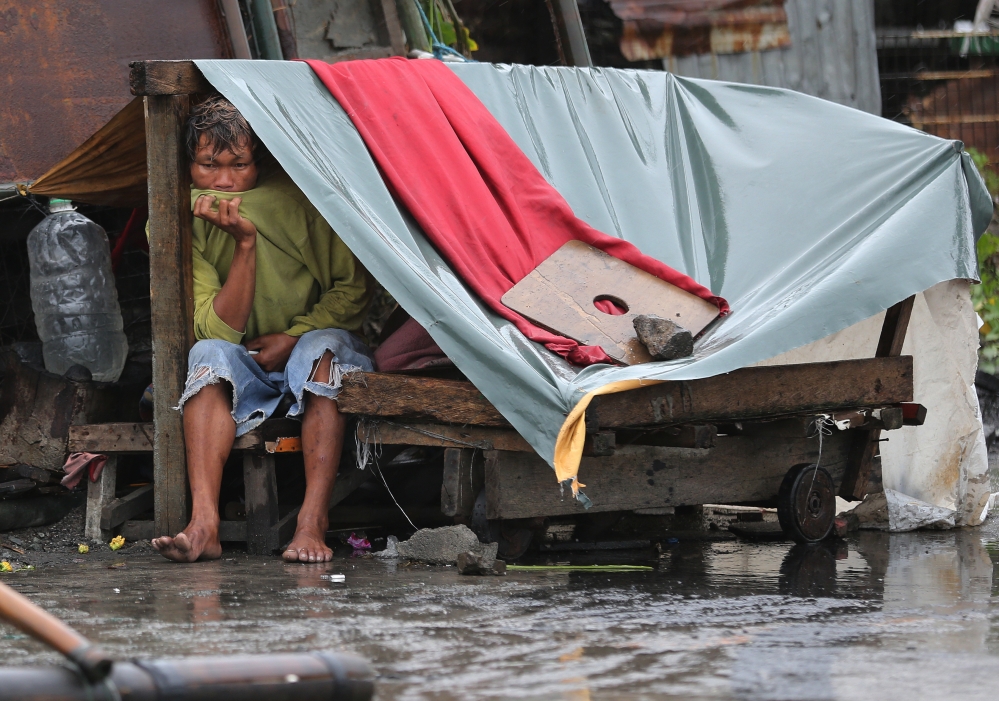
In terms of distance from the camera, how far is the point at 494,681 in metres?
1.94

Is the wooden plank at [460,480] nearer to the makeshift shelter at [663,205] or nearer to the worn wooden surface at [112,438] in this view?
the makeshift shelter at [663,205]

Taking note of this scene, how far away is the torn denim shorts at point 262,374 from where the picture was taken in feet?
12.8

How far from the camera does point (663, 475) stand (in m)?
3.88

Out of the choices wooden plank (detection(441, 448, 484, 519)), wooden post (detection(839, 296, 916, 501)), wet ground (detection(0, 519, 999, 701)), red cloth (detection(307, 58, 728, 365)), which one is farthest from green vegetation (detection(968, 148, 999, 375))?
wooden plank (detection(441, 448, 484, 519))

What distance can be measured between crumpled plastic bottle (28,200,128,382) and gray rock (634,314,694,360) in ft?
9.47

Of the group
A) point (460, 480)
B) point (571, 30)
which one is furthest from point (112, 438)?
point (571, 30)

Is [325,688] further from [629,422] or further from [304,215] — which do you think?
[304,215]

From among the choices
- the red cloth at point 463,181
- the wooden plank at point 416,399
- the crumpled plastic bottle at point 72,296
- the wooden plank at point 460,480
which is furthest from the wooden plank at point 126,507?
the red cloth at point 463,181

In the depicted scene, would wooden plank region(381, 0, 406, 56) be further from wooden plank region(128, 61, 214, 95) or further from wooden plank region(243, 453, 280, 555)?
wooden plank region(243, 453, 280, 555)

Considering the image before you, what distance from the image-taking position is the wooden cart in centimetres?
355

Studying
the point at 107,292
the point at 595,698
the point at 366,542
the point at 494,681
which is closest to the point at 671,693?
the point at 595,698

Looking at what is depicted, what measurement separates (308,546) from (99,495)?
121cm

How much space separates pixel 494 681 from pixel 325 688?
1.74 feet

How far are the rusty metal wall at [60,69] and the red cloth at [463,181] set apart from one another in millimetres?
1608
